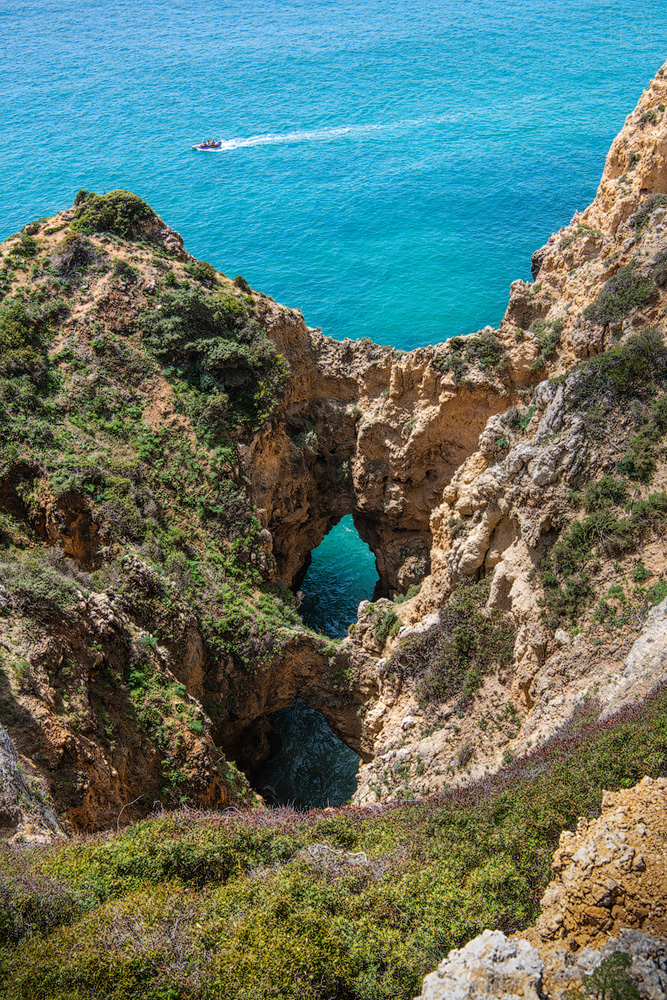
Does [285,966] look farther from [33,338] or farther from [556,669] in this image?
[33,338]

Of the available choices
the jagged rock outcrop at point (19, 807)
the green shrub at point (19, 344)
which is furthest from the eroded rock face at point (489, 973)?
the green shrub at point (19, 344)

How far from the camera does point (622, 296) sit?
62.4 ft

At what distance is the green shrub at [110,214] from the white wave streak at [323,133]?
179 feet

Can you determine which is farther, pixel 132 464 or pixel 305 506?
pixel 305 506

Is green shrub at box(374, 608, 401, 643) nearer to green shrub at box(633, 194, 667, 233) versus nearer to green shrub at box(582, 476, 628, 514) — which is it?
green shrub at box(582, 476, 628, 514)

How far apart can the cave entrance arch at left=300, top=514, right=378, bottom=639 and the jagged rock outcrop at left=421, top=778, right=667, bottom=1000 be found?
27.3 metres

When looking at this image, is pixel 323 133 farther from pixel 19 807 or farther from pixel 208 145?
pixel 19 807

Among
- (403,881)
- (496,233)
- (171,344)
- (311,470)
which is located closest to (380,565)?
(311,470)

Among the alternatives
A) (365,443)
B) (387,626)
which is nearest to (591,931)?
(387,626)

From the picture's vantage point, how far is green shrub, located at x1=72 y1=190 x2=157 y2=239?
2875 cm

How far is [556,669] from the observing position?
15438 mm

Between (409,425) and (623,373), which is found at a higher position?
(409,425)

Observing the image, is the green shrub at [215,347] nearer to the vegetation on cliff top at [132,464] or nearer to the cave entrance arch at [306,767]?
the vegetation on cliff top at [132,464]

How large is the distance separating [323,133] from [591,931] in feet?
288
